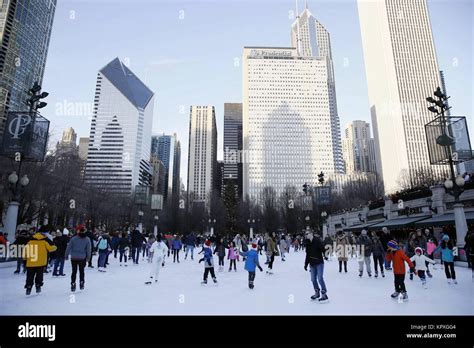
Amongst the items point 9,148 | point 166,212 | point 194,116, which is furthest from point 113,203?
point 194,116

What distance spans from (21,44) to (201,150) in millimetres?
127469

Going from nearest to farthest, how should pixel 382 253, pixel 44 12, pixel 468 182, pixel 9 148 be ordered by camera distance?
pixel 382 253, pixel 9 148, pixel 468 182, pixel 44 12

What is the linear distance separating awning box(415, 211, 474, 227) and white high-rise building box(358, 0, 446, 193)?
276ft

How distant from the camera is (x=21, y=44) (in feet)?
162

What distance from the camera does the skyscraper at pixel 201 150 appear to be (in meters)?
162

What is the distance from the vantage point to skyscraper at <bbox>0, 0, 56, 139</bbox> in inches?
1725

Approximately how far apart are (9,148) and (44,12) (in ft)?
175

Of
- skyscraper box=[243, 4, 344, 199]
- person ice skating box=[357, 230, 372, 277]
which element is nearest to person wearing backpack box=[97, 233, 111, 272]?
person ice skating box=[357, 230, 372, 277]

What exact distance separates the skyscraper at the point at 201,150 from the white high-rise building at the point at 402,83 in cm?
9208

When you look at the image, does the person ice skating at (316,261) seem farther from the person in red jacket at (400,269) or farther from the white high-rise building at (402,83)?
the white high-rise building at (402,83)

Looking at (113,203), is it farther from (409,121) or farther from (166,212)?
(409,121)

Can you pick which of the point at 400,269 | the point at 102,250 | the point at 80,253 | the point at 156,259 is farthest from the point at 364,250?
the point at 102,250

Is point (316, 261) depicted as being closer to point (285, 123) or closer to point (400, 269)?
point (400, 269)
